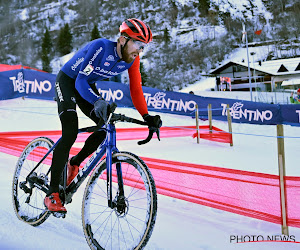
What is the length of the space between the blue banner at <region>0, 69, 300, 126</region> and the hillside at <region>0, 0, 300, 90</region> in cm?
6516

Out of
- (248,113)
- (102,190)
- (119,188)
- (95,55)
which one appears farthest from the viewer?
(248,113)

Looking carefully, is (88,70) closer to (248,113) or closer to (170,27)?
(248,113)

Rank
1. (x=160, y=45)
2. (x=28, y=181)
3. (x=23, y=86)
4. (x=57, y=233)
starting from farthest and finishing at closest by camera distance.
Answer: (x=160, y=45) → (x=23, y=86) → (x=28, y=181) → (x=57, y=233)

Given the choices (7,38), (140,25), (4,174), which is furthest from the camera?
(7,38)

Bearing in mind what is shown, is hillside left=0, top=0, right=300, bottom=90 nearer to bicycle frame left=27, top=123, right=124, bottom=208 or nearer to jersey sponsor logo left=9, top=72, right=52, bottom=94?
jersey sponsor logo left=9, top=72, right=52, bottom=94

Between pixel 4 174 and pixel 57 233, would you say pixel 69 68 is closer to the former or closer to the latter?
pixel 57 233

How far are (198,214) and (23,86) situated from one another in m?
11.6

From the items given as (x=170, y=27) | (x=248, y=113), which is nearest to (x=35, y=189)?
(x=248, y=113)

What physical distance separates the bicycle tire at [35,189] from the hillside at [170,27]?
76403mm

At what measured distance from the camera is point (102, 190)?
291cm

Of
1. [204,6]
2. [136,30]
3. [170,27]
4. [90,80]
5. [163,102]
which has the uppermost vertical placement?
[204,6]

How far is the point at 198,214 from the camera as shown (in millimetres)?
3869

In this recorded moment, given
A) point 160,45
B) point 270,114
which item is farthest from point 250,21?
point 270,114

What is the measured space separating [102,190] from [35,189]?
0.90 m
